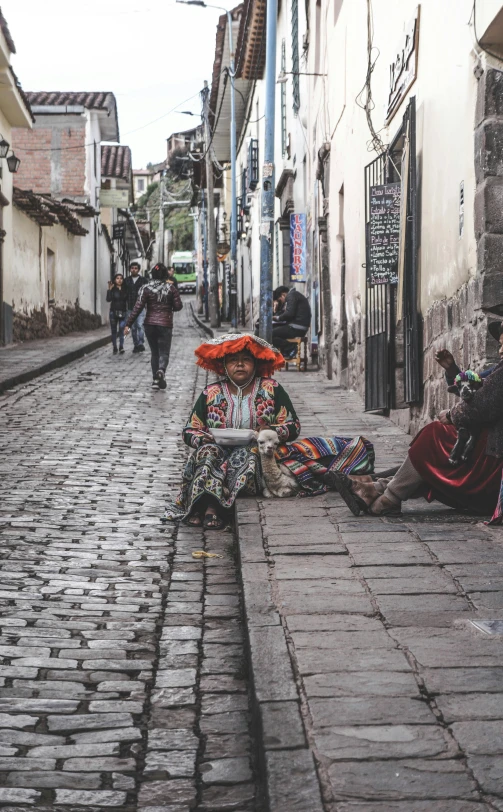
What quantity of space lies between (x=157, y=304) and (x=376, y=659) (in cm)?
1163

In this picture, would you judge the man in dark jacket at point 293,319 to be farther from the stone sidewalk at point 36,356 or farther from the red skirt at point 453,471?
the red skirt at point 453,471

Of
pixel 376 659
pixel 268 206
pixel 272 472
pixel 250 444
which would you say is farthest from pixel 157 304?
pixel 376 659

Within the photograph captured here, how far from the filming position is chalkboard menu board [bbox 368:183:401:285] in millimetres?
10086

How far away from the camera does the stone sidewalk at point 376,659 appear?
107 inches

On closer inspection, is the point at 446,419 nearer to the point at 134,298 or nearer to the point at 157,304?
the point at 157,304

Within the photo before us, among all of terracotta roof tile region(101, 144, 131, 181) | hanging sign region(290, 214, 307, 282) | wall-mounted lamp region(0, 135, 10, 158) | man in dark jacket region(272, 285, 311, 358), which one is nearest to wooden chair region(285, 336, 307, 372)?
man in dark jacket region(272, 285, 311, 358)

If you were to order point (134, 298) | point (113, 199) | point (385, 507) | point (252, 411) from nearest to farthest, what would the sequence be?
point (385, 507) → point (252, 411) → point (134, 298) → point (113, 199)

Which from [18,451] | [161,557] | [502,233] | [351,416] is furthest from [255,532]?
[351,416]

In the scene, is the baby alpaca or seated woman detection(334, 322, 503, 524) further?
the baby alpaca

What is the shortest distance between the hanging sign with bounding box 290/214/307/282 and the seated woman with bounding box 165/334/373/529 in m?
12.7

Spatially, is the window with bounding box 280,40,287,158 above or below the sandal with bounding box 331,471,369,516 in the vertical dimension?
above

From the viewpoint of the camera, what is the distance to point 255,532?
586 cm

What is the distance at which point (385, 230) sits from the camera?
10.2 meters

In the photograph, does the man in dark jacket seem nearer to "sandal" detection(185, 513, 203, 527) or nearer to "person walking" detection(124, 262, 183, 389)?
"person walking" detection(124, 262, 183, 389)
